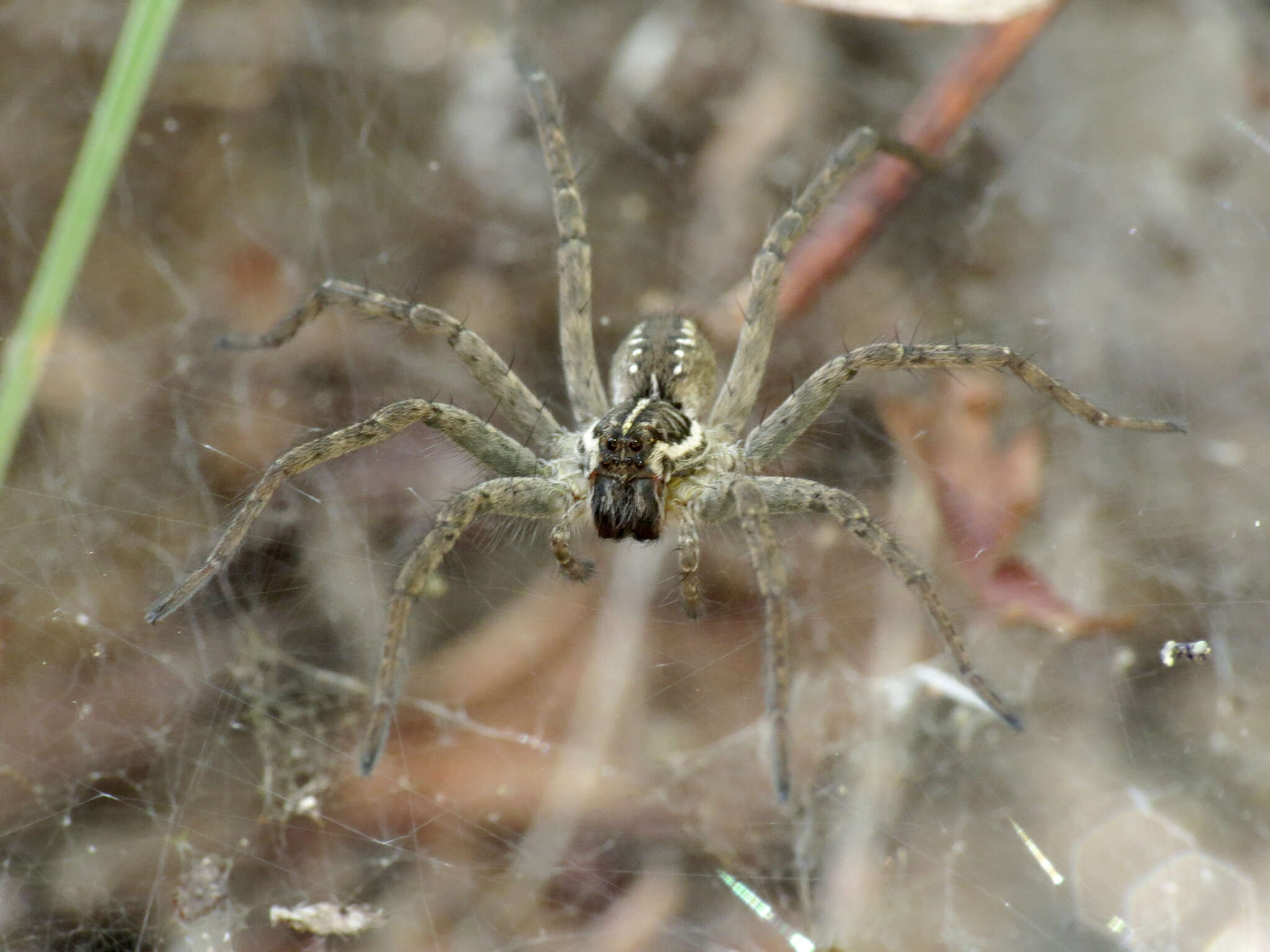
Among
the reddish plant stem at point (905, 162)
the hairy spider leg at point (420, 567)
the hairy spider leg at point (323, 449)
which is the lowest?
the hairy spider leg at point (420, 567)

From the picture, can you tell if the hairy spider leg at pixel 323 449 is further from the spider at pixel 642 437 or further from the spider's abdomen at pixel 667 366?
the spider's abdomen at pixel 667 366

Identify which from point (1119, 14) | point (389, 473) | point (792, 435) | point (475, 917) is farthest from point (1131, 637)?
point (1119, 14)

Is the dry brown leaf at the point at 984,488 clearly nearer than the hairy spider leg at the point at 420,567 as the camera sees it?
No

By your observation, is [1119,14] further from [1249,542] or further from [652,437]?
[652,437]

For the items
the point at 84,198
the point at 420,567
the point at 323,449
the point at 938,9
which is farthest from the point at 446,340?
the point at 938,9

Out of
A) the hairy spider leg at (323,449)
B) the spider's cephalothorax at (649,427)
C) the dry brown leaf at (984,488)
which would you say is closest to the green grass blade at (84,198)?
the hairy spider leg at (323,449)

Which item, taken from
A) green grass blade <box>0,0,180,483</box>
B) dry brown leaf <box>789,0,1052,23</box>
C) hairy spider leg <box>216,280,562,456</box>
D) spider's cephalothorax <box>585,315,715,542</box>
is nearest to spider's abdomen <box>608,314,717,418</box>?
spider's cephalothorax <box>585,315,715,542</box>

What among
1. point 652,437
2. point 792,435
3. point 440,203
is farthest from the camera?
point 440,203

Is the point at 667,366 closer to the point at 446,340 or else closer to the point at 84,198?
the point at 446,340
